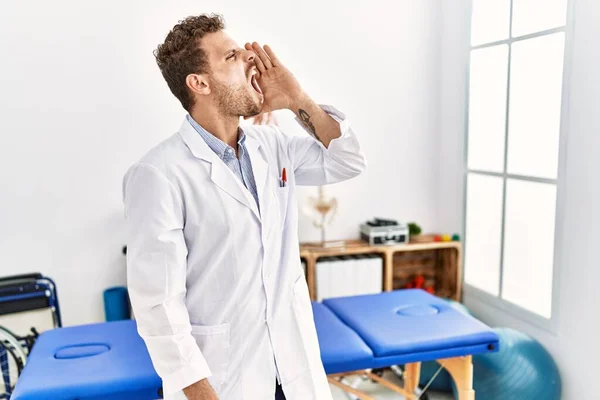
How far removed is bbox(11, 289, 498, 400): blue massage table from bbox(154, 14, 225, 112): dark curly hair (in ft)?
3.29

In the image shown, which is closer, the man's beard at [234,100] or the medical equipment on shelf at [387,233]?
the man's beard at [234,100]

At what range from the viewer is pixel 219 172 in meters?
1.43

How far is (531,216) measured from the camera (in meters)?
3.00

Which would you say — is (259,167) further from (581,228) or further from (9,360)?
(9,360)

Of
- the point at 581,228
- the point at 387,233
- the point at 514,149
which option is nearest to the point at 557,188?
the point at 581,228

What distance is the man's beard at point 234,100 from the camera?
4.79 ft

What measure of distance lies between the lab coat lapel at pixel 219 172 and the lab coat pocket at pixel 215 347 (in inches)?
12.6

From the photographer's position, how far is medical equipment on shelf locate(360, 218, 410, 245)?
3.51 metres

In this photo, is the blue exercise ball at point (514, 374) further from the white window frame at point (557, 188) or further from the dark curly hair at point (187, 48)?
the dark curly hair at point (187, 48)

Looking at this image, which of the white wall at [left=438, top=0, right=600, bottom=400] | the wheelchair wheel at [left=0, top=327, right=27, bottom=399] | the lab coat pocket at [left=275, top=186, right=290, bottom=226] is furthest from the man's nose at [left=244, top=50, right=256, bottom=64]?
the wheelchair wheel at [left=0, top=327, right=27, bottom=399]

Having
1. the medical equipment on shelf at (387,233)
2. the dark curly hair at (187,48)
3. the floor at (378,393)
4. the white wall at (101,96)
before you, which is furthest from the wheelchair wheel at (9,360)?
the medical equipment on shelf at (387,233)

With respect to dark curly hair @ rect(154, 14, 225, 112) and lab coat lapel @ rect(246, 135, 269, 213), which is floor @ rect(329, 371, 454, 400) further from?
dark curly hair @ rect(154, 14, 225, 112)

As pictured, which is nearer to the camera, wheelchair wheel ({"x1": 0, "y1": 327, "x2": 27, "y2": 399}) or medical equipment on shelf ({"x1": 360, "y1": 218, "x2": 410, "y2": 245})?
wheelchair wheel ({"x1": 0, "y1": 327, "x2": 27, "y2": 399})

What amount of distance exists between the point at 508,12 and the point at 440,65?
2.30 ft
